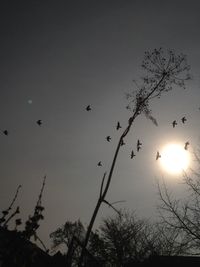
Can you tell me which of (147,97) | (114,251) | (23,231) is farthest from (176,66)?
(114,251)

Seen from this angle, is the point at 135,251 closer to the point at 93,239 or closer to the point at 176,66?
the point at 93,239

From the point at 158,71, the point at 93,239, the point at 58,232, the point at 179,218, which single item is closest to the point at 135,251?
the point at 93,239

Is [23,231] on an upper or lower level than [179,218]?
lower

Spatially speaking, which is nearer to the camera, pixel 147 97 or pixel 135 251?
pixel 147 97

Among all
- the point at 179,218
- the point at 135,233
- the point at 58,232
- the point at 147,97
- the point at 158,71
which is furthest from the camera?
the point at 58,232

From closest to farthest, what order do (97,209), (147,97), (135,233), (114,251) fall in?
1. (97,209)
2. (147,97)
3. (114,251)
4. (135,233)

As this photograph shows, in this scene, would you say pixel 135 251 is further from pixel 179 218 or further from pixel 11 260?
pixel 11 260

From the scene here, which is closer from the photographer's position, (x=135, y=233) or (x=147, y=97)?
(x=147, y=97)

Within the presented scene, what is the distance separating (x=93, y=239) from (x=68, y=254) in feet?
110

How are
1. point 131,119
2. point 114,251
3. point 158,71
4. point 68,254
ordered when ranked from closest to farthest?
point 68,254, point 131,119, point 158,71, point 114,251

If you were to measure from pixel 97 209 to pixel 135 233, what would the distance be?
109 feet

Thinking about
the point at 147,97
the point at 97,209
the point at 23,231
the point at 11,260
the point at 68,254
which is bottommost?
the point at 11,260

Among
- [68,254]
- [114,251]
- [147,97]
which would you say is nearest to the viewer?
[68,254]

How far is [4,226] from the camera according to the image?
2945 mm
